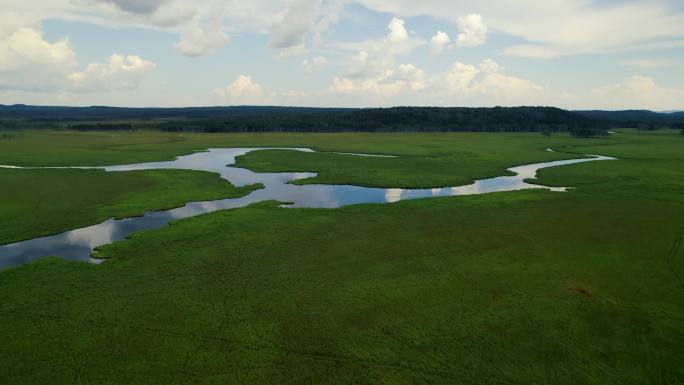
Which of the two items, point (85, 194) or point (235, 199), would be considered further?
point (85, 194)

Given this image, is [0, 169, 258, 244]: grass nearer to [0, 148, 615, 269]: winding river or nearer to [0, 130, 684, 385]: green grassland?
[0, 148, 615, 269]: winding river

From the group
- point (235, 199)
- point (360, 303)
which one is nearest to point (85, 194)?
point (235, 199)

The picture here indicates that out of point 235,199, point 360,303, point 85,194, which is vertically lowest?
point 360,303

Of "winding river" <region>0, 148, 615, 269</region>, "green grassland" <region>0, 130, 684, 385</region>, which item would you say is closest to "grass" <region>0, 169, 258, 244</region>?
"winding river" <region>0, 148, 615, 269</region>

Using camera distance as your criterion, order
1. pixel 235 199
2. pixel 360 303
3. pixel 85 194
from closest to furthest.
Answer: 1. pixel 360 303
2. pixel 235 199
3. pixel 85 194

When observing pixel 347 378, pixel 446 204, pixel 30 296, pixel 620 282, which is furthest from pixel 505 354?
pixel 446 204

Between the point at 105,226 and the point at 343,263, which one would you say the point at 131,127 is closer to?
the point at 105,226

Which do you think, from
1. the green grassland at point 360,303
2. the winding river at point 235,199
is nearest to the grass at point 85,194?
→ the winding river at point 235,199

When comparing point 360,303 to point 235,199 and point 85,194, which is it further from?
point 85,194
